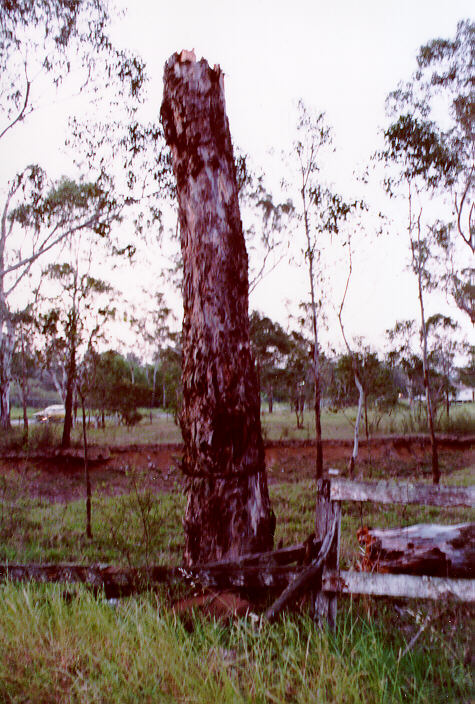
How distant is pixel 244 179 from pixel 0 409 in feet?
48.3

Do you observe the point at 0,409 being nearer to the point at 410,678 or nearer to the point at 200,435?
the point at 200,435

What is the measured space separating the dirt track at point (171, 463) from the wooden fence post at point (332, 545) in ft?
37.3

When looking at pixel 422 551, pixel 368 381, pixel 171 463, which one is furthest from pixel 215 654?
pixel 368 381

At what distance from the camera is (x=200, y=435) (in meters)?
4.91

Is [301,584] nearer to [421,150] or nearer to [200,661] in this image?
[200,661]

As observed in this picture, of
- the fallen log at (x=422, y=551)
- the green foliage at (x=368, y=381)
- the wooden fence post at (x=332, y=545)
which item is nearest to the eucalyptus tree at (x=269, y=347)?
the green foliage at (x=368, y=381)

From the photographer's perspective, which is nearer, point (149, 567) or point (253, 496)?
point (149, 567)

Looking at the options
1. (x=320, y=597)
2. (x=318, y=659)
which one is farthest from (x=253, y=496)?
(x=318, y=659)

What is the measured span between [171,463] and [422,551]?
47.5 feet

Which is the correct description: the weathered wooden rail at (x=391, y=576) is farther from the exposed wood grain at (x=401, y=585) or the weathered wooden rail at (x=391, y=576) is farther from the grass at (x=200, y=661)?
the grass at (x=200, y=661)

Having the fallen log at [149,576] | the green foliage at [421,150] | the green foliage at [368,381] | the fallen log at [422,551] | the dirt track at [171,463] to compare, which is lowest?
the dirt track at [171,463]

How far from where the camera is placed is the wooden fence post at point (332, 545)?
3250 millimetres

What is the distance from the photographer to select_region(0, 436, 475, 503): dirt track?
15.6 meters

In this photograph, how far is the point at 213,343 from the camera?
16.4ft
